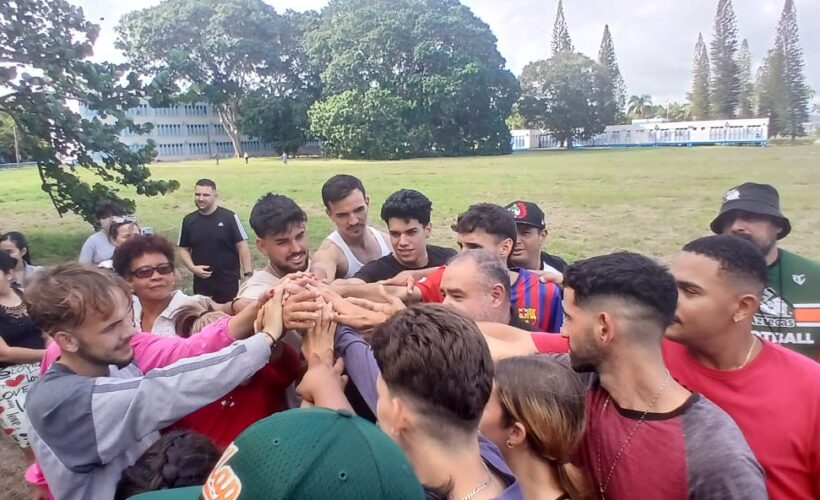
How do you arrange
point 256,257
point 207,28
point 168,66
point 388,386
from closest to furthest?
point 388,386
point 168,66
point 256,257
point 207,28

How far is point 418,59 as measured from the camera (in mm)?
18516

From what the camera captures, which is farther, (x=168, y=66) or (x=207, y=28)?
(x=207, y=28)

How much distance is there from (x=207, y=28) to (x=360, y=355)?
60.2 feet

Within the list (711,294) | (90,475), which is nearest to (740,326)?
(711,294)

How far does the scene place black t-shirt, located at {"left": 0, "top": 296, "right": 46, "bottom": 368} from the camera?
3449 mm

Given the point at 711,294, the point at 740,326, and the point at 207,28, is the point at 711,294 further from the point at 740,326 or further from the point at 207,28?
the point at 207,28

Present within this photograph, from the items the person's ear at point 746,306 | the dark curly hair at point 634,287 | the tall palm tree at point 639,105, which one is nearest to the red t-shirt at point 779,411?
the person's ear at point 746,306

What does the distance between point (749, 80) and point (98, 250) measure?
2353cm

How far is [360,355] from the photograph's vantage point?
1.88 meters

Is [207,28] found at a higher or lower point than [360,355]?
higher

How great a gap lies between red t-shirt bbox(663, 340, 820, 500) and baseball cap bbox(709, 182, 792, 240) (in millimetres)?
1472

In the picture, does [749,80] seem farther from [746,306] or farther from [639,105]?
[639,105]

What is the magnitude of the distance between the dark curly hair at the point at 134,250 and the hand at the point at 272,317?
1203 millimetres

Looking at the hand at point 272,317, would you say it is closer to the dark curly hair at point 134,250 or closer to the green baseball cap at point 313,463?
the green baseball cap at point 313,463
